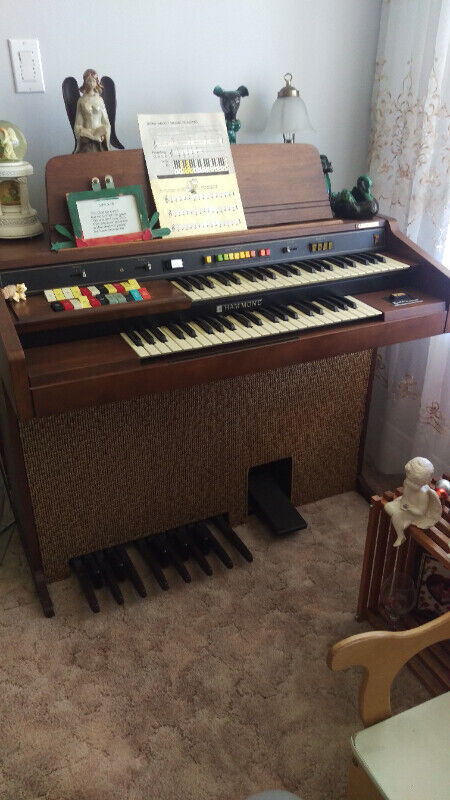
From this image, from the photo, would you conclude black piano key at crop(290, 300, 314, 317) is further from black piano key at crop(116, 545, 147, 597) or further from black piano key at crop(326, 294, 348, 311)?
black piano key at crop(116, 545, 147, 597)

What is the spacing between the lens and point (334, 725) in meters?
1.38

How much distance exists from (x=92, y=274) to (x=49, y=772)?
3.58 feet

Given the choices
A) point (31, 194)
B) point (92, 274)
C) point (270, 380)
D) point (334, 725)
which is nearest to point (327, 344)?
point (270, 380)

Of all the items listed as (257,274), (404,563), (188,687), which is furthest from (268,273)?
(188,687)

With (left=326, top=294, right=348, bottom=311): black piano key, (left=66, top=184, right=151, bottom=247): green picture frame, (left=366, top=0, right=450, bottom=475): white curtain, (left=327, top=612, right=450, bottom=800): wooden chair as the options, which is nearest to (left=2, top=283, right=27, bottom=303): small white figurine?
(left=66, top=184, right=151, bottom=247): green picture frame

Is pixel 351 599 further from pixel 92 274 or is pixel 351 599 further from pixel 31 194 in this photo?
pixel 31 194

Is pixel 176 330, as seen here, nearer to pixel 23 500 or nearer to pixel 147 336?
pixel 147 336


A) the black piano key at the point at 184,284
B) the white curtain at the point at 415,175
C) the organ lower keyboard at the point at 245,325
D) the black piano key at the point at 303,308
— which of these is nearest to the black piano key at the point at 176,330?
the organ lower keyboard at the point at 245,325

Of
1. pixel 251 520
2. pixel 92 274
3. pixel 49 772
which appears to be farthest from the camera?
pixel 251 520

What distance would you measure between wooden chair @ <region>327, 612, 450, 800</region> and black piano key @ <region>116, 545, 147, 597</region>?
0.79 metres

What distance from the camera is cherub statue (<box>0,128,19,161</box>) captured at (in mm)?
1525

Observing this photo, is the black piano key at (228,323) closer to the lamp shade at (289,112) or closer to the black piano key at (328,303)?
the black piano key at (328,303)

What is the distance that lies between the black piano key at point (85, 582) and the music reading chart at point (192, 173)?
3.16 feet

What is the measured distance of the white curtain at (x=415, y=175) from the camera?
1.85 metres
